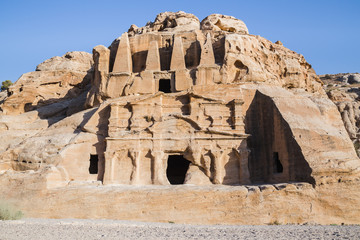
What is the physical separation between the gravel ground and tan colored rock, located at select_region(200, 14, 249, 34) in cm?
2248

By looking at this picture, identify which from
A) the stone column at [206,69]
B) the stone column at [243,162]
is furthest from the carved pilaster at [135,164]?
the stone column at [206,69]

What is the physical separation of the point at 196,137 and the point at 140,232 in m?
8.34

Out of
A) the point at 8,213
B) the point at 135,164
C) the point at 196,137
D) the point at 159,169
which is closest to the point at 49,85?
the point at 135,164

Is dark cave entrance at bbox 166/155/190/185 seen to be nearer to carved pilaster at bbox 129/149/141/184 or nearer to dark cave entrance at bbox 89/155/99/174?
dark cave entrance at bbox 89/155/99/174

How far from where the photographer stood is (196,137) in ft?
65.1

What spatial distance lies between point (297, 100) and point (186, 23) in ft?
49.6

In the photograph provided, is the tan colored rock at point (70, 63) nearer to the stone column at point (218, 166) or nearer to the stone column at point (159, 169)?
the stone column at point (159, 169)

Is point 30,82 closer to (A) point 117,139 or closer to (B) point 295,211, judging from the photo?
(A) point 117,139

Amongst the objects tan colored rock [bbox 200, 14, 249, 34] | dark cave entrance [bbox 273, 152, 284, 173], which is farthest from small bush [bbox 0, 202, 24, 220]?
tan colored rock [bbox 200, 14, 249, 34]

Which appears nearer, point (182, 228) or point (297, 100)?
point (182, 228)

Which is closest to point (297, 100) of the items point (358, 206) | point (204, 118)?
point (204, 118)

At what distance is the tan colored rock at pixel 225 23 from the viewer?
106ft

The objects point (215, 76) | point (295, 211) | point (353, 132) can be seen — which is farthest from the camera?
point (353, 132)

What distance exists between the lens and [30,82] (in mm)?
34750
